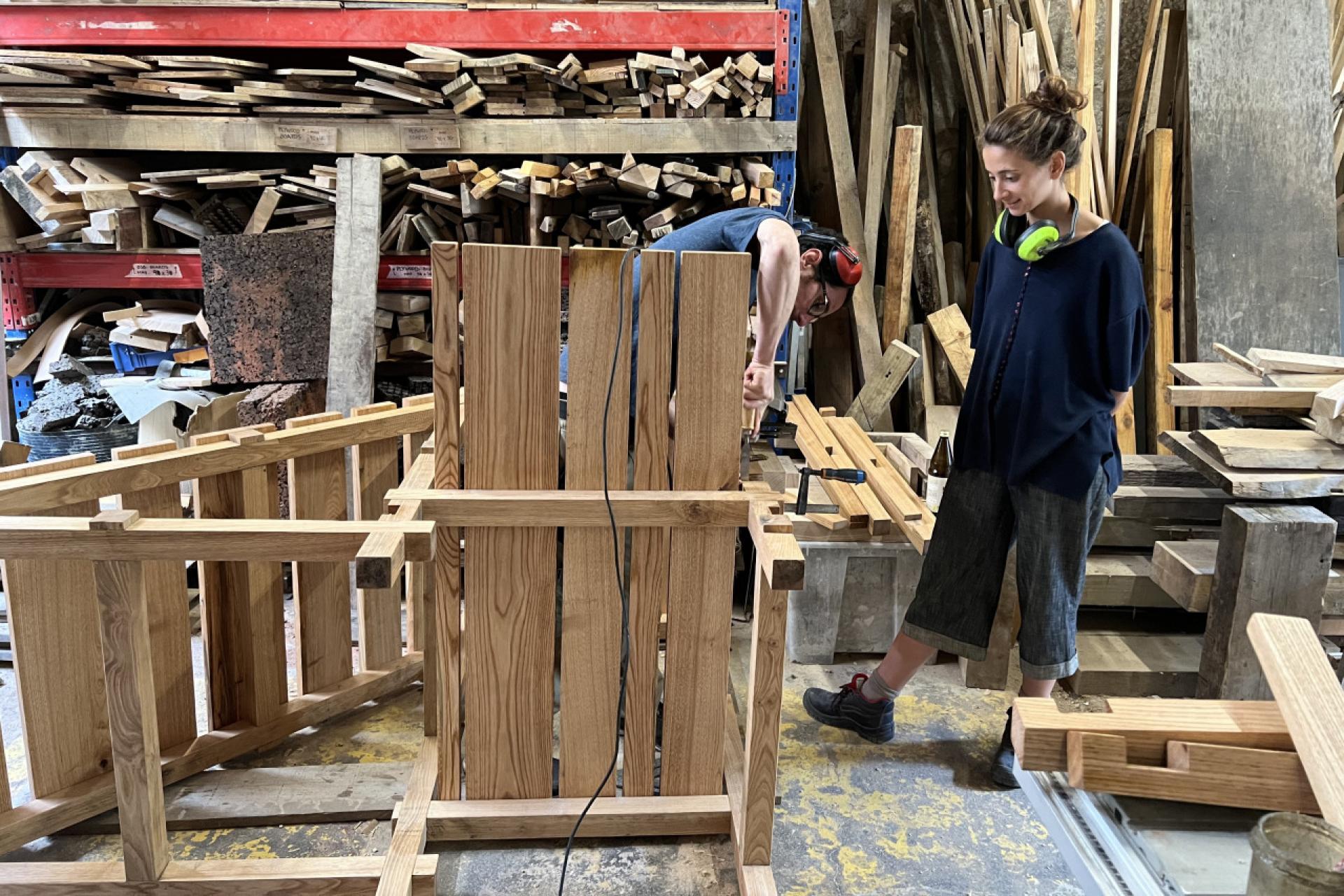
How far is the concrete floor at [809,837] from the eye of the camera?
8.36 feet

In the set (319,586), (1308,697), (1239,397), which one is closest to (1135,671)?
(1239,397)

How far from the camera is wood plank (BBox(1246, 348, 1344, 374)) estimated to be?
3424mm

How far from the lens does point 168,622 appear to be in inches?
107

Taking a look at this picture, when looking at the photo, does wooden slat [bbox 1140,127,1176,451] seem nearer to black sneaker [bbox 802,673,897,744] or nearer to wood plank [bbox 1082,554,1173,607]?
wood plank [bbox 1082,554,1173,607]

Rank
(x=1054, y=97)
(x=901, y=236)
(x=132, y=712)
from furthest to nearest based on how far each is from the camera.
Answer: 1. (x=901, y=236)
2. (x=1054, y=97)
3. (x=132, y=712)

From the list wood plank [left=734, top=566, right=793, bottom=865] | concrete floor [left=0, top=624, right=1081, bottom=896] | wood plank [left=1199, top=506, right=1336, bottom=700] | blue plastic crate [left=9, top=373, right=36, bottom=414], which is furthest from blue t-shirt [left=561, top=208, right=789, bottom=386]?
blue plastic crate [left=9, top=373, right=36, bottom=414]

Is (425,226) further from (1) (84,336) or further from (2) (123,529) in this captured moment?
(2) (123,529)

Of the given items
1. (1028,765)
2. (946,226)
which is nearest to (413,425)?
(1028,765)

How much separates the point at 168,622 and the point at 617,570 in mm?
1337

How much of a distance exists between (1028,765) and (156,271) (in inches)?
192

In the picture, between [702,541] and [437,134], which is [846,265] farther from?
[437,134]

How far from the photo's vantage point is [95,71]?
4.52m

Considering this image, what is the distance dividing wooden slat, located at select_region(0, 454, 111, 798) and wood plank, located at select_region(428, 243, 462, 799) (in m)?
0.93

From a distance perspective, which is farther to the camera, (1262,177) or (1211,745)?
(1262,177)
